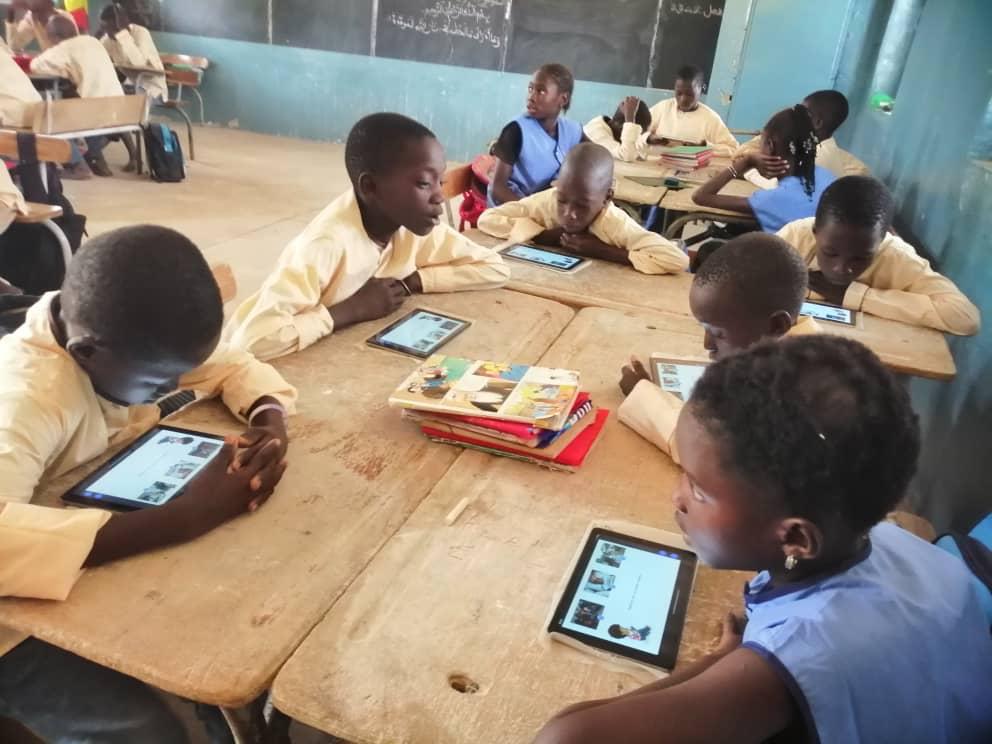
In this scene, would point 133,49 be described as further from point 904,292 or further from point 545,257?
point 904,292

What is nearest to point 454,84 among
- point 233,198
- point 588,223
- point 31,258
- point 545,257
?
point 233,198

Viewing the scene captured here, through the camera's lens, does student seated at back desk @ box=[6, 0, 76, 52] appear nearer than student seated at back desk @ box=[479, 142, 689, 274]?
No

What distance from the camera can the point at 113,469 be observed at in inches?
47.7

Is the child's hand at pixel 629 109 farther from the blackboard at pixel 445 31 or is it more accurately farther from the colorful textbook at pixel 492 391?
the colorful textbook at pixel 492 391

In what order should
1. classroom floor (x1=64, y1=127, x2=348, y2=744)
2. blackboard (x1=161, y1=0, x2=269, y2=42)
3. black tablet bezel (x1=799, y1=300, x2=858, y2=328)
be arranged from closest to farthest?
black tablet bezel (x1=799, y1=300, x2=858, y2=328)
classroom floor (x1=64, y1=127, x2=348, y2=744)
blackboard (x1=161, y1=0, x2=269, y2=42)

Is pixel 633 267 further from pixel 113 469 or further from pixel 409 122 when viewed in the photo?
pixel 113 469

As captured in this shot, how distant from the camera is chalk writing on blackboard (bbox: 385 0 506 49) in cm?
764

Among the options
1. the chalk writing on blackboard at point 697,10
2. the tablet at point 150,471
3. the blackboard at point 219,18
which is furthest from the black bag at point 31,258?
the blackboard at point 219,18

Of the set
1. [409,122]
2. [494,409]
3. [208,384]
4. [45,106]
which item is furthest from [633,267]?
[45,106]

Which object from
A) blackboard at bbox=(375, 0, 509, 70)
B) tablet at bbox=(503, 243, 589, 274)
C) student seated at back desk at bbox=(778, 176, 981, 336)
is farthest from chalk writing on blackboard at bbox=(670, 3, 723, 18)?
tablet at bbox=(503, 243, 589, 274)

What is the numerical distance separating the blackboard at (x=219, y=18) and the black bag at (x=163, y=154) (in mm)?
2943

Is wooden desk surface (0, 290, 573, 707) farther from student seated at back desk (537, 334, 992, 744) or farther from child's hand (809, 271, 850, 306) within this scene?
child's hand (809, 271, 850, 306)

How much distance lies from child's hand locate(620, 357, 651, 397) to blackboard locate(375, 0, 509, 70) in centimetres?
686

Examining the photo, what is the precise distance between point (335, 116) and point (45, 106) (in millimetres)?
4575
